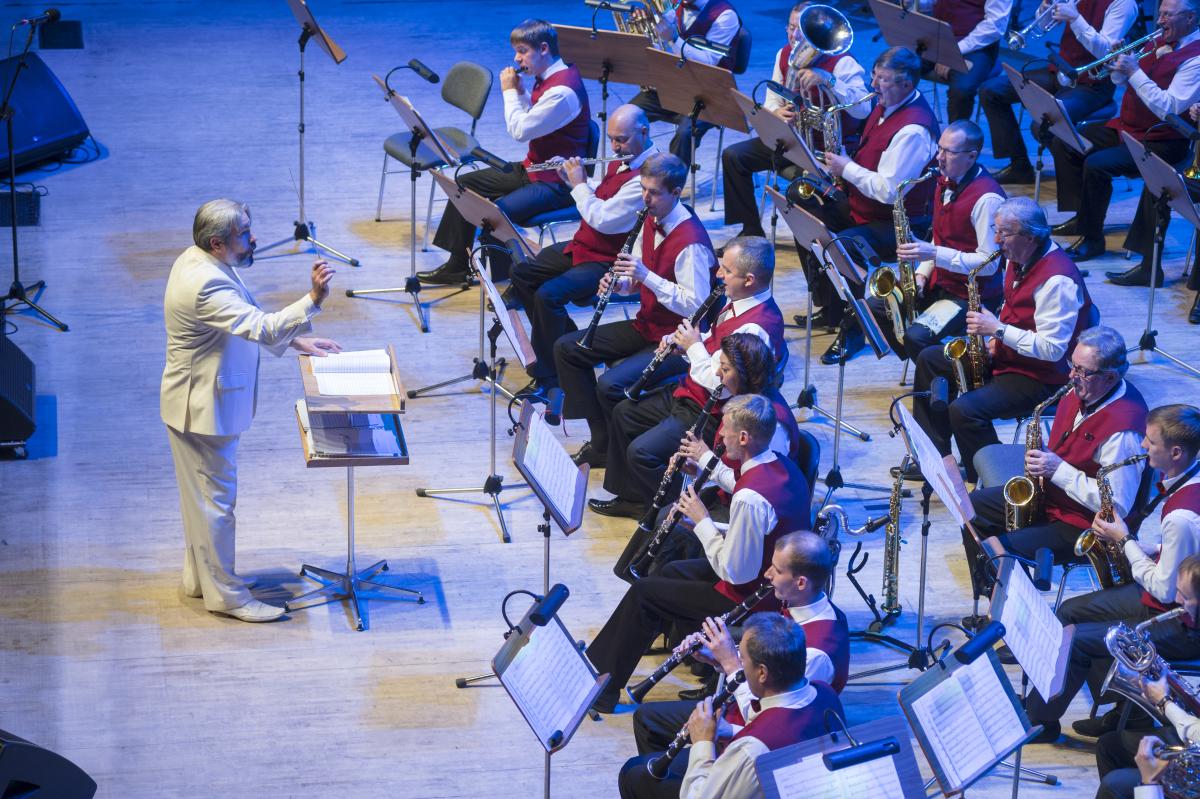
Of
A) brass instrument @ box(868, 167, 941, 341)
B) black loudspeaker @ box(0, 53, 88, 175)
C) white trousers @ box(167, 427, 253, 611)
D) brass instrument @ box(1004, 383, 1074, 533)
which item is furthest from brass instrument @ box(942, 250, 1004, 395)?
black loudspeaker @ box(0, 53, 88, 175)

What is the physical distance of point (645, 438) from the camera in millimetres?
6914

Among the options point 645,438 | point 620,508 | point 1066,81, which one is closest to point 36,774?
point 645,438

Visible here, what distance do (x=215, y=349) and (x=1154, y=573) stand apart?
3595 mm

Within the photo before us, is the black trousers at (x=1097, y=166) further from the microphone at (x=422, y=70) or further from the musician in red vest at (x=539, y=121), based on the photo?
the microphone at (x=422, y=70)

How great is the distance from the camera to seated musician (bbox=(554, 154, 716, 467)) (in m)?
7.34

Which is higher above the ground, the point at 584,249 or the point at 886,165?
the point at 886,165

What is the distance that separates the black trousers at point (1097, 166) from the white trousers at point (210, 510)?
18.5ft

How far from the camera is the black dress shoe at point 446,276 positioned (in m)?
9.55

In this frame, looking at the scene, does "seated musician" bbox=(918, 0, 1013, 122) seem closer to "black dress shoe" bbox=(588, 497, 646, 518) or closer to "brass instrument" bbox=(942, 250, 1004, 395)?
"brass instrument" bbox=(942, 250, 1004, 395)

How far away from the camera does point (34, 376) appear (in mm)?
8047

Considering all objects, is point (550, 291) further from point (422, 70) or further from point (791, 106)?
point (791, 106)

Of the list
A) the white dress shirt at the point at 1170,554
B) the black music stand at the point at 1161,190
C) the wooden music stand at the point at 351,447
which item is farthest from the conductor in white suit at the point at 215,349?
the black music stand at the point at 1161,190

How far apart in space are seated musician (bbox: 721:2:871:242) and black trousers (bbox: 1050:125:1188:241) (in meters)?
1.43

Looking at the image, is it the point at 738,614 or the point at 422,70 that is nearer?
the point at 738,614
